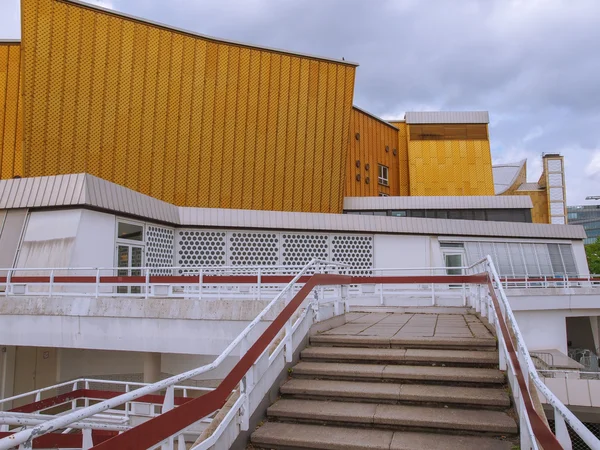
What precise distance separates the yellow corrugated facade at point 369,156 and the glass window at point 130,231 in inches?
614

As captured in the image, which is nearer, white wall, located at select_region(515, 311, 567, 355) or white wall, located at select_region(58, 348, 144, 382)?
white wall, located at select_region(58, 348, 144, 382)

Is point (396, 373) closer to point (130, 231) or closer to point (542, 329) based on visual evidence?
point (130, 231)

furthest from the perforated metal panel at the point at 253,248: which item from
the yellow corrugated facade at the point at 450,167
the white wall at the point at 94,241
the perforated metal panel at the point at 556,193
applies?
the perforated metal panel at the point at 556,193

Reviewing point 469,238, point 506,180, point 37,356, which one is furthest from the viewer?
point 506,180

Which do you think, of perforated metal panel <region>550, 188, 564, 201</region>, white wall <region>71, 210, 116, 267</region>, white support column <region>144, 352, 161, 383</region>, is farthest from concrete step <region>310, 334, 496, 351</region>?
perforated metal panel <region>550, 188, 564, 201</region>

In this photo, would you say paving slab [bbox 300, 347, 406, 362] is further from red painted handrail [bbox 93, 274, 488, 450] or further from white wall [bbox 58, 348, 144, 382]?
white wall [bbox 58, 348, 144, 382]

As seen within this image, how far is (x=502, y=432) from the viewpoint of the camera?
178 inches

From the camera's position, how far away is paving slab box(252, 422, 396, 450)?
14.7 feet

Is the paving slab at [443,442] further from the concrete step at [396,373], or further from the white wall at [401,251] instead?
the white wall at [401,251]

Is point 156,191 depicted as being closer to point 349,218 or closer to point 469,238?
point 349,218

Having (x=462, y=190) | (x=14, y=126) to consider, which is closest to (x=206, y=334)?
(x=14, y=126)

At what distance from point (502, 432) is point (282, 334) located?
106 inches

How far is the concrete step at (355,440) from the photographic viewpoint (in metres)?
4.39

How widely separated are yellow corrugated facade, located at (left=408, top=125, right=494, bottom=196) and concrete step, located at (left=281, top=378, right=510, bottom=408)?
102 feet
